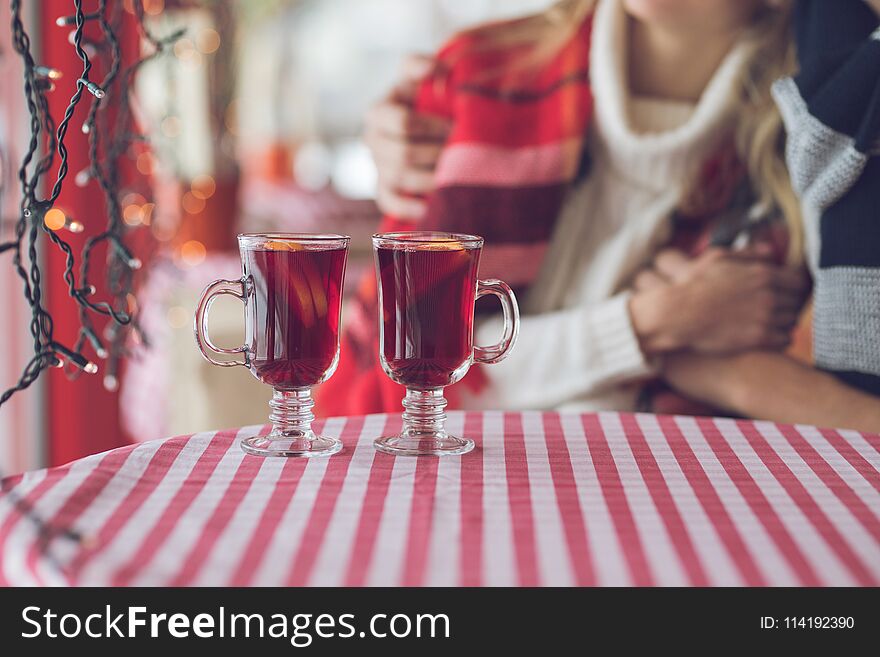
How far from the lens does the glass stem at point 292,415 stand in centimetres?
88

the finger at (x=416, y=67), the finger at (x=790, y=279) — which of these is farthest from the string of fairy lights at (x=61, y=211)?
the finger at (x=790, y=279)

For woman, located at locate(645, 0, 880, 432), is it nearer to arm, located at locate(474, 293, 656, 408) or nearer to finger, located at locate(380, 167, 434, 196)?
arm, located at locate(474, 293, 656, 408)

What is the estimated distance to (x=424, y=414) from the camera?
878 mm

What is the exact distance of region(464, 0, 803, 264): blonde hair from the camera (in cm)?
153

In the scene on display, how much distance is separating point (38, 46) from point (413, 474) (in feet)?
5.64

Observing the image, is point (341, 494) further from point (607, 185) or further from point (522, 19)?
point (522, 19)

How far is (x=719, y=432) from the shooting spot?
954 millimetres

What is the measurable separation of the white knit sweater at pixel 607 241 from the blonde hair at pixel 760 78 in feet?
0.12

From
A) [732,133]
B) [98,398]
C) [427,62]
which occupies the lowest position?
[98,398]

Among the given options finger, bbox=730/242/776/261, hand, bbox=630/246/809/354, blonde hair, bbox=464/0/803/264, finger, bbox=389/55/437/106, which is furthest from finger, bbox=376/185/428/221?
finger, bbox=730/242/776/261

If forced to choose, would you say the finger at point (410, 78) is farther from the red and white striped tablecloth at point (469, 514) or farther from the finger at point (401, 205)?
the red and white striped tablecloth at point (469, 514)

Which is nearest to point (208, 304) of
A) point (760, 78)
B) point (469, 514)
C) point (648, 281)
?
point (469, 514)

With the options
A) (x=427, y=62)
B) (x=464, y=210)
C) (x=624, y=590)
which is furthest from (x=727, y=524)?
(x=427, y=62)

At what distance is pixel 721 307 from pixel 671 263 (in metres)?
0.14
